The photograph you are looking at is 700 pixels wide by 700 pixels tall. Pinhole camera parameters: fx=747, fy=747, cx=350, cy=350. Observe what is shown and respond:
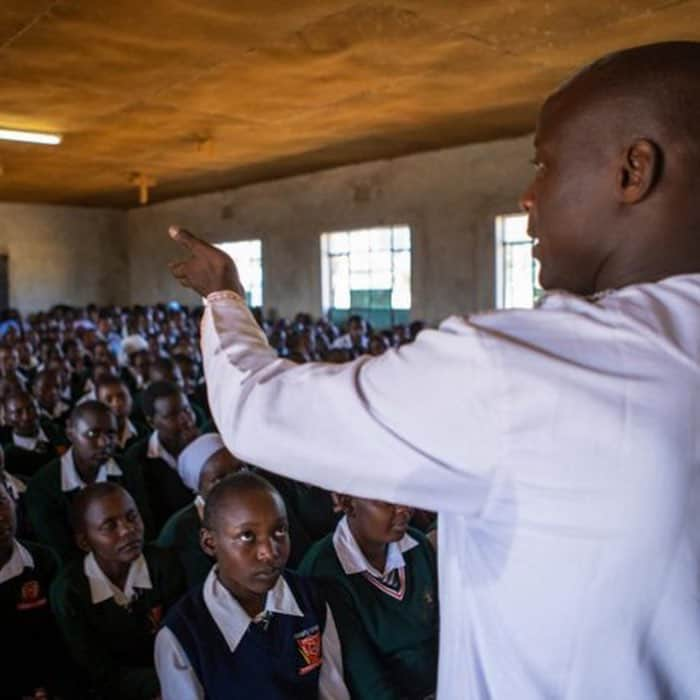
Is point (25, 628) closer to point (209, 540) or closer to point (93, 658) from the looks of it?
point (93, 658)

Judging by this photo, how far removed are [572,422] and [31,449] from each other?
3819 millimetres

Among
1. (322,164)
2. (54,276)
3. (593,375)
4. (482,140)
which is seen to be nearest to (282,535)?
(593,375)

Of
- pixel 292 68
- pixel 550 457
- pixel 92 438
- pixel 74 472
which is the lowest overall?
pixel 74 472

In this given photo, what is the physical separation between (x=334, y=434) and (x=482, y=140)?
25.4 ft

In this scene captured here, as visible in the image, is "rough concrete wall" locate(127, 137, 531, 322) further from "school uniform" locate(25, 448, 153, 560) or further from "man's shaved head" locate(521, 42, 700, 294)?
"man's shaved head" locate(521, 42, 700, 294)

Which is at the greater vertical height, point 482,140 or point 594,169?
point 482,140

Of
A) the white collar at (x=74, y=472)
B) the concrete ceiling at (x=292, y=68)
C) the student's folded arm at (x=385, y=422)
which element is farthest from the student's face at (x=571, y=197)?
the concrete ceiling at (x=292, y=68)

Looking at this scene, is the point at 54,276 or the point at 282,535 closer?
the point at 282,535

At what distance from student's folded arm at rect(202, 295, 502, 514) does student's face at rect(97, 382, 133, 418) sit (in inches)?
138

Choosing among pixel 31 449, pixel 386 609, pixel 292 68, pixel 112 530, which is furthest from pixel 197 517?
pixel 292 68

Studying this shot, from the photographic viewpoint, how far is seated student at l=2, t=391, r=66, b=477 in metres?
3.85

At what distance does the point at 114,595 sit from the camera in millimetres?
2287

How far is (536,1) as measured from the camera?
12.7 feet

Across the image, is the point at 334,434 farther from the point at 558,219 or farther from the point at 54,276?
the point at 54,276
